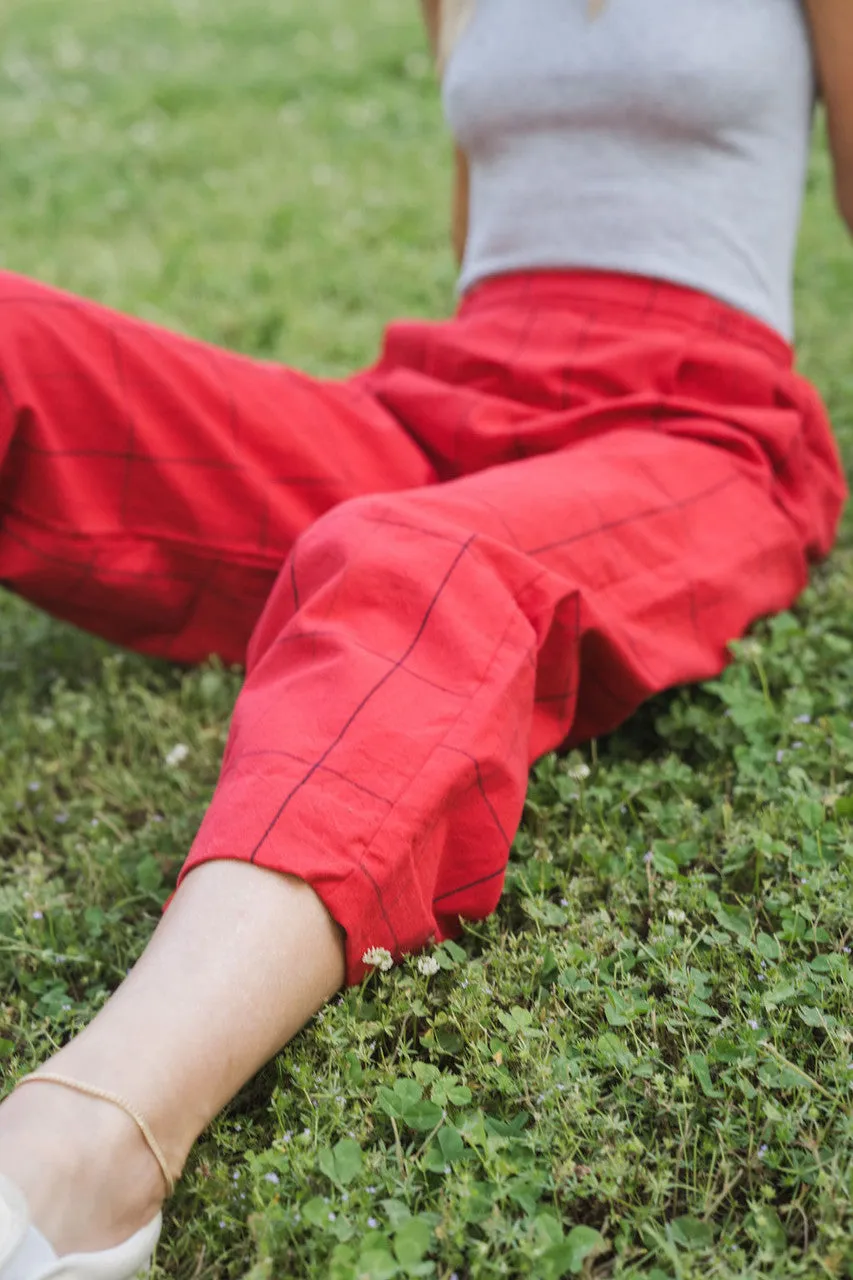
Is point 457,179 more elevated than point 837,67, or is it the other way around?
point 837,67

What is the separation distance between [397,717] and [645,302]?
104cm

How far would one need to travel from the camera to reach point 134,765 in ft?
6.78

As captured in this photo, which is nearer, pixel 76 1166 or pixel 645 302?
pixel 76 1166

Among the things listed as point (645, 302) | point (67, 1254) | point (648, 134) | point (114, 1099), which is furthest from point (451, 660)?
point (648, 134)

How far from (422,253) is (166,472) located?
270 cm

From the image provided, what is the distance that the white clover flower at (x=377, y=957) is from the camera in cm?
138

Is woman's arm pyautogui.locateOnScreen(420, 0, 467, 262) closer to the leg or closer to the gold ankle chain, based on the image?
the leg

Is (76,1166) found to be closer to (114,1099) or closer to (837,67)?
(114,1099)

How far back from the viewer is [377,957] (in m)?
1.39

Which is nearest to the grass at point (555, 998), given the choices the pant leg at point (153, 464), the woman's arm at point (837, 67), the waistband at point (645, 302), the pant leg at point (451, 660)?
the pant leg at point (451, 660)

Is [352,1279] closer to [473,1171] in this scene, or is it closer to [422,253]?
[473,1171]

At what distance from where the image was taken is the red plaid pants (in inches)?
54.9

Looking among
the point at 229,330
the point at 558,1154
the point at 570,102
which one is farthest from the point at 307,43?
the point at 558,1154

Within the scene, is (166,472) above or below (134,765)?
above
